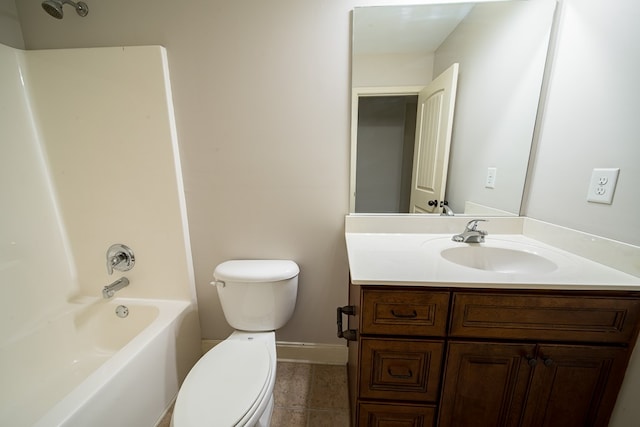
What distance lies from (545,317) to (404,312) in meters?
0.44

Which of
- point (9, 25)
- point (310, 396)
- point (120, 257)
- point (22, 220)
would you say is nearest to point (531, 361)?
point (310, 396)

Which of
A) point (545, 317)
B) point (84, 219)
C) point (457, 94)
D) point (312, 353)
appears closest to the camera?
point (545, 317)

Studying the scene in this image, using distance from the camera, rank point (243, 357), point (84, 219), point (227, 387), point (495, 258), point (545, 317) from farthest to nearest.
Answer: point (84, 219) < point (495, 258) < point (243, 357) < point (227, 387) < point (545, 317)

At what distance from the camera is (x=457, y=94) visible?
1.17 metres

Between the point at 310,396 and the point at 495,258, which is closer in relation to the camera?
the point at 495,258

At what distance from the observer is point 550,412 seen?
790 millimetres

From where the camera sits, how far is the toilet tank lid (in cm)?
112

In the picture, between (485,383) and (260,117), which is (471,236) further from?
(260,117)

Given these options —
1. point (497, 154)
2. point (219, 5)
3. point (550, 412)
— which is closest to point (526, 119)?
point (497, 154)

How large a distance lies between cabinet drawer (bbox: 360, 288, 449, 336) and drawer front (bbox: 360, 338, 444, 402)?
1.7 inches

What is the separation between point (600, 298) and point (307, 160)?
1168 mm

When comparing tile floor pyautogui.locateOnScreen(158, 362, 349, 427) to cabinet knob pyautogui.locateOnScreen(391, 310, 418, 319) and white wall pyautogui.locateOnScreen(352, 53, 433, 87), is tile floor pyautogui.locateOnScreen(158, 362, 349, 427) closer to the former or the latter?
cabinet knob pyautogui.locateOnScreen(391, 310, 418, 319)

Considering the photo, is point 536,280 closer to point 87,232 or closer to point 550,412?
point 550,412

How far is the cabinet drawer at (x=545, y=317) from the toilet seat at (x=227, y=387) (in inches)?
27.9
